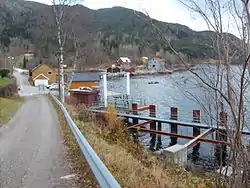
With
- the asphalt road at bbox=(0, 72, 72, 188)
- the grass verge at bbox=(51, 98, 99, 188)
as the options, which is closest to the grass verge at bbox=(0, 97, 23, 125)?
the asphalt road at bbox=(0, 72, 72, 188)

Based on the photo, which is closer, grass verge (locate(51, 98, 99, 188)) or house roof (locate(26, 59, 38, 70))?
grass verge (locate(51, 98, 99, 188))

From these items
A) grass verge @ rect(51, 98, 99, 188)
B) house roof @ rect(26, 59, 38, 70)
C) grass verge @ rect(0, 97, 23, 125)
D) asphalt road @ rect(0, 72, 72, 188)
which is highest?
house roof @ rect(26, 59, 38, 70)

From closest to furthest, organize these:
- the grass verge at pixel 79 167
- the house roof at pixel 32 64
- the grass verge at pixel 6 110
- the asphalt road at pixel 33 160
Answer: the grass verge at pixel 79 167, the asphalt road at pixel 33 160, the grass verge at pixel 6 110, the house roof at pixel 32 64

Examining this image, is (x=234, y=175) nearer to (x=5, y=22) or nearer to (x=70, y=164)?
(x=70, y=164)

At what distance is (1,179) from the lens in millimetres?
5973

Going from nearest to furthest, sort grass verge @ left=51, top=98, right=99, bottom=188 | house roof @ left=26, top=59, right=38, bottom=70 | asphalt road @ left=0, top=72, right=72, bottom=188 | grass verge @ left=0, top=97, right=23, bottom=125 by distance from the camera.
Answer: grass verge @ left=51, top=98, right=99, bottom=188 < asphalt road @ left=0, top=72, right=72, bottom=188 < grass verge @ left=0, top=97, right=23, bottom=125 < house roof @ left=26, top=59, right=38, bottom=70

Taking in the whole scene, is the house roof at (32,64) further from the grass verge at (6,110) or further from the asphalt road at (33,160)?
the asphalt road at (33,160)

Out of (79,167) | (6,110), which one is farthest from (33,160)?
(6,110)

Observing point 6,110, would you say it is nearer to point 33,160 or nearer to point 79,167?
point 33,160

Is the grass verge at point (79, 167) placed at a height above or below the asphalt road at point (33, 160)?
above

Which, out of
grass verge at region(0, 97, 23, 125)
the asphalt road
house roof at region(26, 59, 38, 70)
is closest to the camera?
the asphalt road

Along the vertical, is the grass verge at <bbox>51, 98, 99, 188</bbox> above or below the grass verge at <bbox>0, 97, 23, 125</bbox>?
above

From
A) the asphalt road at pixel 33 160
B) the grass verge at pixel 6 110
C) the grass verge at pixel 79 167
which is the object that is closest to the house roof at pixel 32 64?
the grass verge at pixel 6 110

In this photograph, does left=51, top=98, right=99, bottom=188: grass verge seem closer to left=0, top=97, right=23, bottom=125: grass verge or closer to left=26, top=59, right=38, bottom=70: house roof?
left=0, top=97, right=23, bottom=125: grass verge
